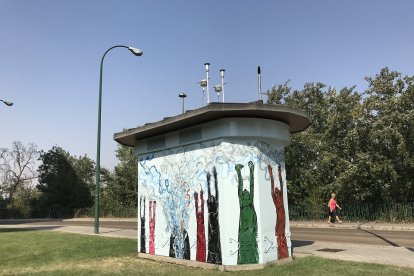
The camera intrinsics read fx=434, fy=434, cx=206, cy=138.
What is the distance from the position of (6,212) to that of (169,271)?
183 feet

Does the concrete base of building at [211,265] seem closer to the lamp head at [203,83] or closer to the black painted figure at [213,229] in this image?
the black painted figure at [213,229]

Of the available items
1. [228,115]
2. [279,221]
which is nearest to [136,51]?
[228,115]

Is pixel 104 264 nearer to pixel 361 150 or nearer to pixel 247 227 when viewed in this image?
pixel 247 227

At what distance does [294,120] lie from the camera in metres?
10.6

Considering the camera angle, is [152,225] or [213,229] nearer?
[213,229]

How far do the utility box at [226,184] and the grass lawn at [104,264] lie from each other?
0.56m

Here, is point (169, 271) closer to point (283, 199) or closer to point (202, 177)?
point (202, 177)

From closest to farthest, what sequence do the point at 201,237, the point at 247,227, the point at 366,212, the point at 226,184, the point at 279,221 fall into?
the point at 247,227 → the point at 226,184 → the point at 201,237 → the point at 279,221 → the point at 366,212

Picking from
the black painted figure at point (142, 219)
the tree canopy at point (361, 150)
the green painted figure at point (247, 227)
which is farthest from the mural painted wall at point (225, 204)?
the tree canopy at point (361, 150)

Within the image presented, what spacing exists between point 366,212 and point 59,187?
40524mm

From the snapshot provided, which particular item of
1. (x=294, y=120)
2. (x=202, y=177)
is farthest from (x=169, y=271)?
(x=294, y=120)

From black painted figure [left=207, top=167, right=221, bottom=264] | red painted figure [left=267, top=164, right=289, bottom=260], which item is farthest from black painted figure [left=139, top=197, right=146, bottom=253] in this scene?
red painted figure [left=267, top=164, right=289, bottom=260]

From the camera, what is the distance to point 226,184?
9.59m

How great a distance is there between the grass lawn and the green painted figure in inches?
17.3
